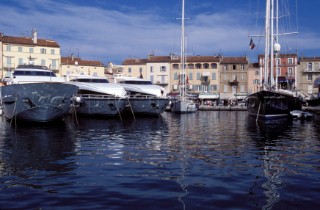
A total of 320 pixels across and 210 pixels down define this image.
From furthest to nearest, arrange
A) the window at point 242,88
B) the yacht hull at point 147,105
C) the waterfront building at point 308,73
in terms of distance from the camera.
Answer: the window at point 242,88
the waterfront building at point 308,73
the yacht hull at point 147,105

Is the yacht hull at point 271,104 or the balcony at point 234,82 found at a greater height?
the balcony at point 234,82

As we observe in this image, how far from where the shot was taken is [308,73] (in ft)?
264

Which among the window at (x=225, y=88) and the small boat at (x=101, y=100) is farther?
the window at (x=225, y=88)

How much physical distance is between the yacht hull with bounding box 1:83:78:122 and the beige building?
45109mm

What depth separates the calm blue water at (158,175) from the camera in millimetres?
8461

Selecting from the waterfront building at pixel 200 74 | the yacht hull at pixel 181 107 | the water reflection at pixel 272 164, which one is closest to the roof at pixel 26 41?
the waterfront building at pixel 200 74

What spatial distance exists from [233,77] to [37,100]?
63.1 metres

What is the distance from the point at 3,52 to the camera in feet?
241

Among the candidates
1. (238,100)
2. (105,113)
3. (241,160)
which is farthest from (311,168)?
(238,100)

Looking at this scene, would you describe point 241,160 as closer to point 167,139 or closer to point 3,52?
point 167,139

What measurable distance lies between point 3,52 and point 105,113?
4511 centimetres

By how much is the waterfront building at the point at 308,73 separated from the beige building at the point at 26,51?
52.3 metres

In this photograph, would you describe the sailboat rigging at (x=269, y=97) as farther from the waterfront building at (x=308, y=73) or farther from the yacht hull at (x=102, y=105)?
the waterfront building at (x=308, y=73)

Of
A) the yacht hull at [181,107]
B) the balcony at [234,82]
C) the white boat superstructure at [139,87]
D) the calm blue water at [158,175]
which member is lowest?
the calm blue water at [158,175]
